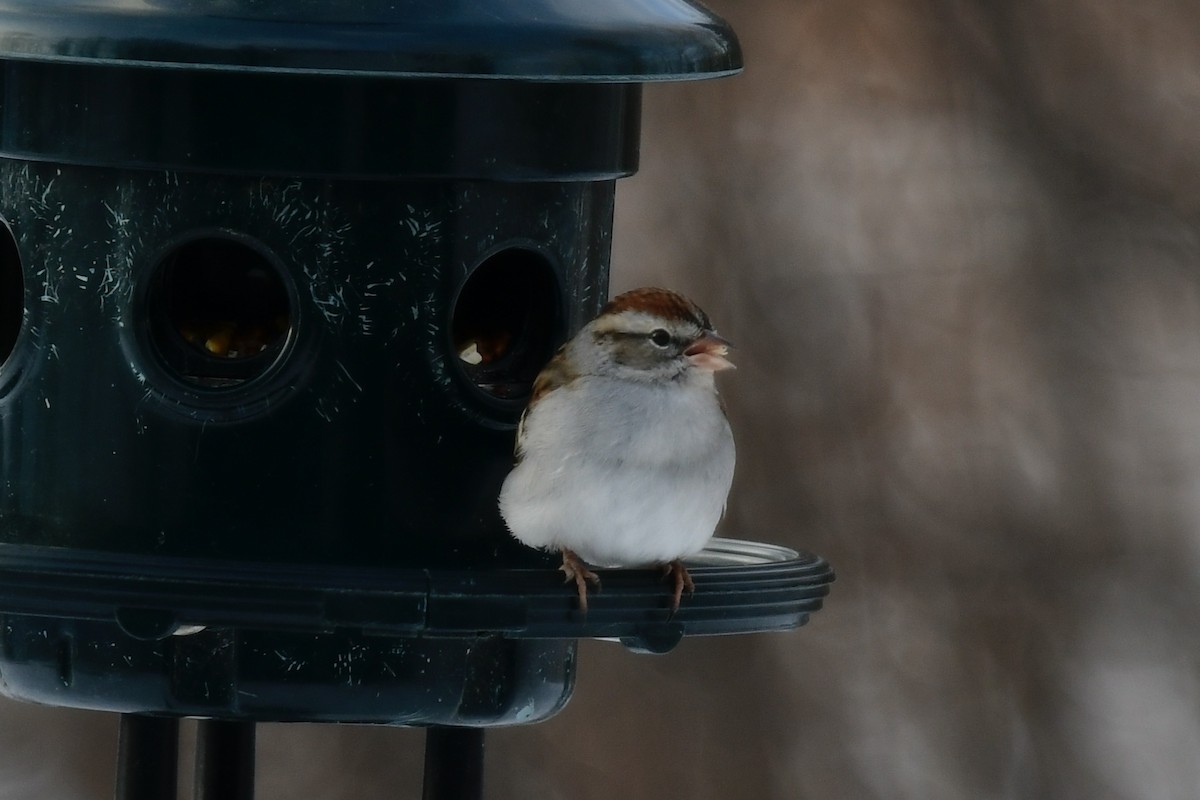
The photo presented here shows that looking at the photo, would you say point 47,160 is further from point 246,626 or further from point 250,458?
point 246,626

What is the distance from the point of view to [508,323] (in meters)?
5.47

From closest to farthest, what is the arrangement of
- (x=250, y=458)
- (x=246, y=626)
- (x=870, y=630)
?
(x=246, y=626), (x=250, y=458), (x=870, y=630)

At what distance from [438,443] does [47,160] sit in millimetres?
949

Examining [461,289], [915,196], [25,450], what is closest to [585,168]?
[461,289]

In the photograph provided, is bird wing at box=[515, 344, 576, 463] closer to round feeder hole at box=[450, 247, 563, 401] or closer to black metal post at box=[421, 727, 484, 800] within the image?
round feeder hole at box=[450, 247, 563, 401]

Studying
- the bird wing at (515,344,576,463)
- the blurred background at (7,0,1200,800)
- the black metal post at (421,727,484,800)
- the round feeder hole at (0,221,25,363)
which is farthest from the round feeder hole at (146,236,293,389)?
the blurred background at (7,0,1200,800)

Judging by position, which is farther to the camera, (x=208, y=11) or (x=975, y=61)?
(x=975, y=61)

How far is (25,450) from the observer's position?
5000 mm

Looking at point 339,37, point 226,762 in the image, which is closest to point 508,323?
point 226,762

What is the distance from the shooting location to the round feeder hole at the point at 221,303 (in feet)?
16.7

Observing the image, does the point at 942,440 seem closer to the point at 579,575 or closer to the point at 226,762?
the point at 226,762

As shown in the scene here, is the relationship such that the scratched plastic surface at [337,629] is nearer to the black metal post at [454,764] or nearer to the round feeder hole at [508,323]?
the black metal post at [454,764]

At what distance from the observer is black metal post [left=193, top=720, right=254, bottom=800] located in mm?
5156

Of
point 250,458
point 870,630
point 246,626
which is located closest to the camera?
point 246,626
